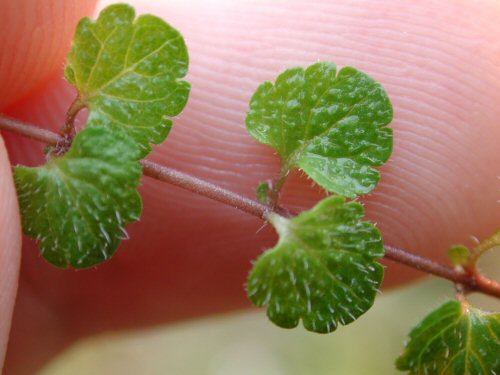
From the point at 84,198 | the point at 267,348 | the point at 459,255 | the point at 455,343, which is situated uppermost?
the point at 84,198

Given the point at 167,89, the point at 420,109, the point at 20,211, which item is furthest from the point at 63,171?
the point at 420,109

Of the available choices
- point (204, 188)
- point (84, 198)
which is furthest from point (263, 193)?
point (84, 198)

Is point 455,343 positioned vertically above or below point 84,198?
below

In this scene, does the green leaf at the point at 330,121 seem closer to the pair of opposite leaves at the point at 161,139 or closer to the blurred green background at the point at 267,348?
the pair of opposite leaves at the point at 161,139

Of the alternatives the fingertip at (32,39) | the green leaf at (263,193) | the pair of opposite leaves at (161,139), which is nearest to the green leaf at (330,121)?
the pair of opposite leaves at (161,139)

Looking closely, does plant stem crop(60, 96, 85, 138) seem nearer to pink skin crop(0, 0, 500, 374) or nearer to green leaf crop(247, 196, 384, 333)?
pink skin crop(0, 0, 500, 374)

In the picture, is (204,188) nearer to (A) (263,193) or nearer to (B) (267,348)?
(A) (263,193)
